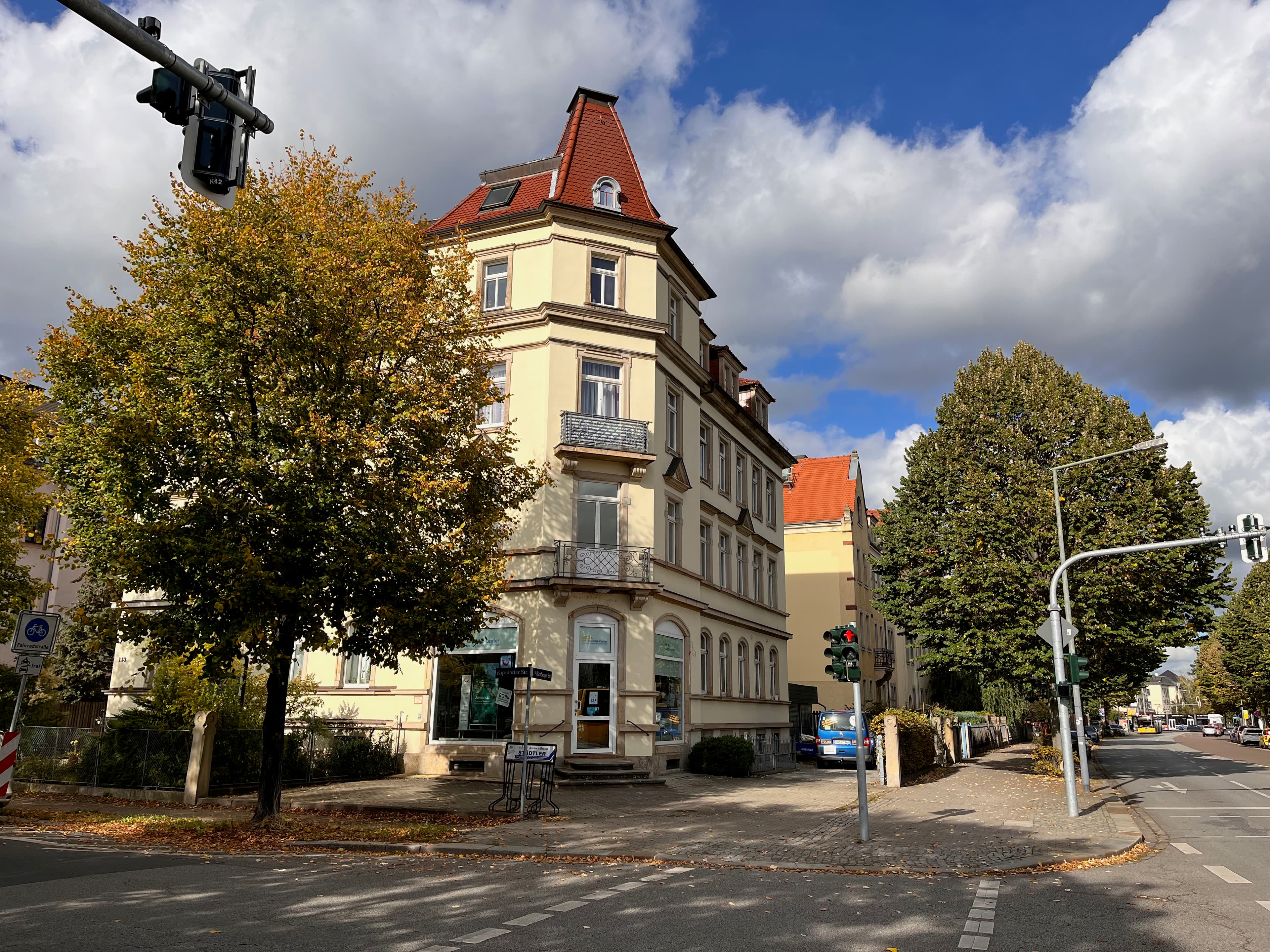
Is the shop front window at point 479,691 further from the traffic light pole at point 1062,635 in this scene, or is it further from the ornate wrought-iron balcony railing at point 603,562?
the traffic light pole at point 1062,635

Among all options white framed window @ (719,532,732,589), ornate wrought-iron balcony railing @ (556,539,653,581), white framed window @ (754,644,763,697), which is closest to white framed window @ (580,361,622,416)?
ornate wrought-iron balcony railing @ (556,539,653,581)

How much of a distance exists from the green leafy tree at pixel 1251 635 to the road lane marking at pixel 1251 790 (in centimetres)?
3582

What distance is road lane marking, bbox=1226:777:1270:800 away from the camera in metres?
23.0

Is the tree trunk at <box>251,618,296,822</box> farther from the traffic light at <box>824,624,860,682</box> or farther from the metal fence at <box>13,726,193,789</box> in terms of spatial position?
the traffic light at <box>824,624,860,682</box>

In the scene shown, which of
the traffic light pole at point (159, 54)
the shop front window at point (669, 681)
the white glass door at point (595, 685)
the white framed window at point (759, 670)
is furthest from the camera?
the white framed window at point (759, 670)

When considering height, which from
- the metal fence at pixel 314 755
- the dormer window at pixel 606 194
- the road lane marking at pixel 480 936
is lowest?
the road lane marking at pixel 480 936

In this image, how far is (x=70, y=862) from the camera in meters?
11.1

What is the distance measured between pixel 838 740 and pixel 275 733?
2396cm

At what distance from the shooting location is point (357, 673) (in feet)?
85.5

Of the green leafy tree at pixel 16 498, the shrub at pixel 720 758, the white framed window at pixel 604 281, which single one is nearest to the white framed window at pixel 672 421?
the white framed window at pixel 604 281

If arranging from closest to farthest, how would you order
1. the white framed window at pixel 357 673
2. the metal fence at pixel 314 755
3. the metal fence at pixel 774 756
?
the metal fence at pixel 314 755 → the white framed window at pixel 357 673 → the metal fence at pixel 774 756

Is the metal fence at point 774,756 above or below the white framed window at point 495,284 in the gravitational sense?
below

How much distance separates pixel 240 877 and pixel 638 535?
51.4 feet

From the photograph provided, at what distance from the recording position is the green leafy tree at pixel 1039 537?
26.3 meters
